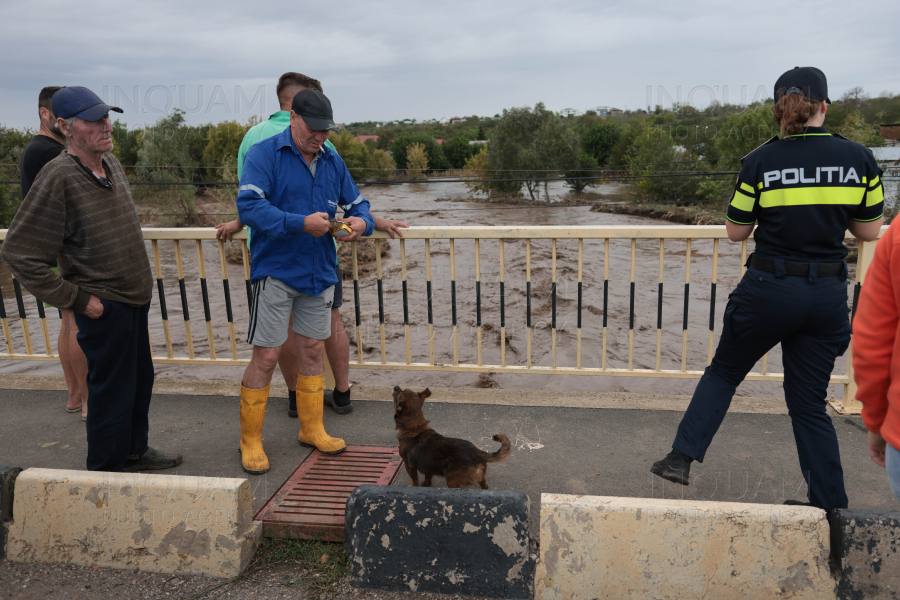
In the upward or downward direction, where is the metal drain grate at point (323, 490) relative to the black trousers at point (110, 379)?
downward

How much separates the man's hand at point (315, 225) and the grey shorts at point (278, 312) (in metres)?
0.35

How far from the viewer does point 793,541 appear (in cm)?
227

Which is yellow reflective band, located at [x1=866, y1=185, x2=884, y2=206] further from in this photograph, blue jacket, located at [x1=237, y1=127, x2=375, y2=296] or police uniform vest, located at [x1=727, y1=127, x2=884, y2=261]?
blue jacket, located at [x1=237, y1=127, x2=375, y2=296]

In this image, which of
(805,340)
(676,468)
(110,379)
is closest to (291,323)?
(110,379)

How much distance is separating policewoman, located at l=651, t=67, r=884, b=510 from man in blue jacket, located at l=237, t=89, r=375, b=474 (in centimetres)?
200

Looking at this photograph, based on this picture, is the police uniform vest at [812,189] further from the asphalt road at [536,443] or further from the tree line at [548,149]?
the tree line at [548,149]

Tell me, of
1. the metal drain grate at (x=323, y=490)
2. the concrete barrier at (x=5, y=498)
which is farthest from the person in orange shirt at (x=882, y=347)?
the concrete barrier at (x=5, y=498)

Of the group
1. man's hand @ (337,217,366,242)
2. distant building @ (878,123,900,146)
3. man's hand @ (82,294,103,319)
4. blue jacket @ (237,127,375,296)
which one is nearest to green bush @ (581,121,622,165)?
distant building @ (878,123,900,146)

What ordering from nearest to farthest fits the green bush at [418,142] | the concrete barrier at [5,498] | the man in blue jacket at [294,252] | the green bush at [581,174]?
the concrete barrier at [5,498]
the man in blue jacket at [294,252]
the green bush at [581,174]
the green bush at [418,142]

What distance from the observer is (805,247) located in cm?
260

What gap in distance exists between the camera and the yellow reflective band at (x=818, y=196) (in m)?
2.54

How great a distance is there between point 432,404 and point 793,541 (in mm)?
2406

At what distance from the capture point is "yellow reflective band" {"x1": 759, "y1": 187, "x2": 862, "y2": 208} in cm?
254

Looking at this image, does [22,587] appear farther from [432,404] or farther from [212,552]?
[432,404]
